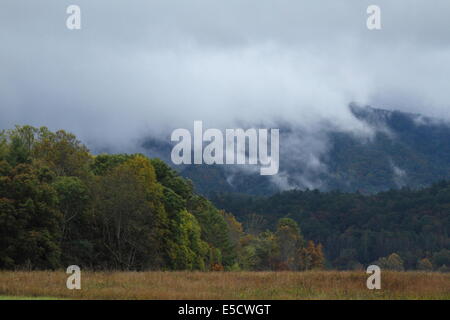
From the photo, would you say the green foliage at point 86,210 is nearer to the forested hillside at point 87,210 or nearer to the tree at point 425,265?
the forested hillside at point 87,210

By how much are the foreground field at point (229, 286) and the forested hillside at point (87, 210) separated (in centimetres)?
955

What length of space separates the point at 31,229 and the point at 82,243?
10404mm

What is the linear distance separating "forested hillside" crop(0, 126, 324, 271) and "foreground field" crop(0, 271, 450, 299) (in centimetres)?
955

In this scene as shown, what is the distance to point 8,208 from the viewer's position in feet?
155

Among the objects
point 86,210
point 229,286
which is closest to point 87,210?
point 86,210

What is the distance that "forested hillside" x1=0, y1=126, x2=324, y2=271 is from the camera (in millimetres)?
49062

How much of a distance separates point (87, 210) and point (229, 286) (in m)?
32.9

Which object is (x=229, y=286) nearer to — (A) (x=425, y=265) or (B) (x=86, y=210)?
(B) (x=86, y=210)

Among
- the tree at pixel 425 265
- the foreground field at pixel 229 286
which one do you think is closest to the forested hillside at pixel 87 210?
the foreground field at pixel 229 286

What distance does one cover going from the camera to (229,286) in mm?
31797

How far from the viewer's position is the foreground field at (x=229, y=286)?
1083 inches
